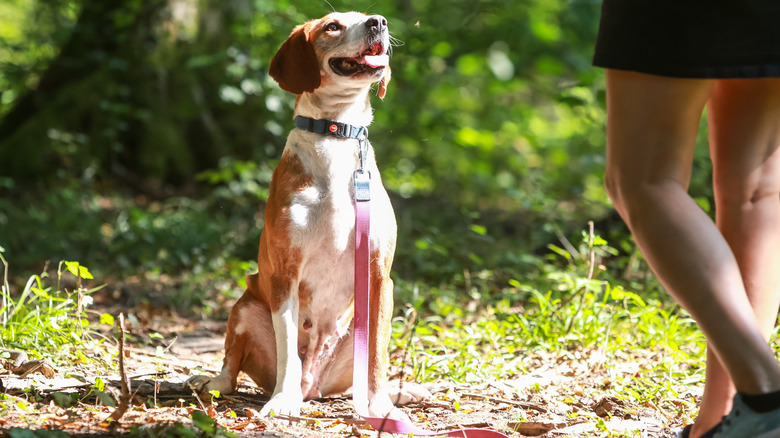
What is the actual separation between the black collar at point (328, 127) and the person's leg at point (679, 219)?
1.21 m

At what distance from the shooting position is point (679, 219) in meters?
1.84

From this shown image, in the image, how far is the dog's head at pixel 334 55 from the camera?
292cm

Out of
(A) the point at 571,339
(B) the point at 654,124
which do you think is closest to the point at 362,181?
(B) the point at 654,124

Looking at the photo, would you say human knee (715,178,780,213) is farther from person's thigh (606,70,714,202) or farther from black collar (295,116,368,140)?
black collar (295,116,368,140)

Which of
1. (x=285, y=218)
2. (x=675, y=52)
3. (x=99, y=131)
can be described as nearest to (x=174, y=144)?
(x=99, y=131)

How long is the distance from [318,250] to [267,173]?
4315 millimetres

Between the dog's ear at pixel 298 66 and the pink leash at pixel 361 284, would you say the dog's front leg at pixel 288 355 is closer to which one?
the pink leash at pixel 361 284

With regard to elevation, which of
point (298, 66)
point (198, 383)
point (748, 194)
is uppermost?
point (298, 66)

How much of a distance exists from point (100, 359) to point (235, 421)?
3.02 feet

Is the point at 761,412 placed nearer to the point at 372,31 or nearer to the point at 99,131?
the point at 372,31

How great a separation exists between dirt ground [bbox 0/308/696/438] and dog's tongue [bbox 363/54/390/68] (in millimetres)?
1349

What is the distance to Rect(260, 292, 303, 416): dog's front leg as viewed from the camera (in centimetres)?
276

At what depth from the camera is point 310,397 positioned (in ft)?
10.2

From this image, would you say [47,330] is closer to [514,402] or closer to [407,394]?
[407,394]
